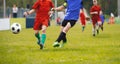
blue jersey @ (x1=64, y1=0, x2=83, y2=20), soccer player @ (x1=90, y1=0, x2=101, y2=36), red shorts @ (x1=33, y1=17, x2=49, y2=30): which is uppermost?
blue jersey @ (x1=64, y1=0, x2=83, y2=20)

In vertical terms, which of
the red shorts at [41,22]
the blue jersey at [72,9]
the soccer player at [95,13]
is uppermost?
the blue jersey at [72,9]

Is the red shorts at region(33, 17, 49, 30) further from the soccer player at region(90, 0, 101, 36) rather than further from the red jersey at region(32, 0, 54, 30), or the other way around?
the soccer player at region(90, 0, 101, 36)

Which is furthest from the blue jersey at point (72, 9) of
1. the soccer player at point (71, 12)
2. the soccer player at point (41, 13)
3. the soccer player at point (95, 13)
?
the soccer player at point (95, 13)

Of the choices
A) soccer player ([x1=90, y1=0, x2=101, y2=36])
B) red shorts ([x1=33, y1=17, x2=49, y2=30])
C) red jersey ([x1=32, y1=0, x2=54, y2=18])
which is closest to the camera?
red shorts ([x1=33, y1=17, x2=49, y2=30])

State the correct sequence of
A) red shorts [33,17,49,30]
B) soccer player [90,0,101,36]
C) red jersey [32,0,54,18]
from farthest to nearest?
soccer player [90,0,101,36] → red jersey [32,0,54,18] → red shorts [33,17,49,30]

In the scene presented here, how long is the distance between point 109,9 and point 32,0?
17206 millimetres

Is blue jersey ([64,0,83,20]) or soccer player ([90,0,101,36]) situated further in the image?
soccer player ([90,0,101,36])

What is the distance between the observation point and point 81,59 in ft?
38.0

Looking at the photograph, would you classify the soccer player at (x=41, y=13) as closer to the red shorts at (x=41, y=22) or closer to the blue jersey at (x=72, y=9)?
the red shorts at (x=41, y=22)

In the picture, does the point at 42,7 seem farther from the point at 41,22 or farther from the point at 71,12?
the point at 71,12

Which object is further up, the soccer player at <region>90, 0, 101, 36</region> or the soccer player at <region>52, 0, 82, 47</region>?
the soccer player at <region>52, 0, 82, 47</region>

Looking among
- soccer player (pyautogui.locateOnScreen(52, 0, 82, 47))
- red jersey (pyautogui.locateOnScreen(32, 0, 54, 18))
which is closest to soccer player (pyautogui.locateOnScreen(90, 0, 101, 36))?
soccer player (pyautogui.locateOnScreen(52, 0, 82, 47))

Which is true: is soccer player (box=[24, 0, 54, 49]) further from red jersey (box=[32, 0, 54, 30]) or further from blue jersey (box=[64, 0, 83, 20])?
blue jersey (box=[64, 0, 83, 20])

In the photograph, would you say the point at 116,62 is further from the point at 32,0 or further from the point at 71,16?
the point at 32,0
